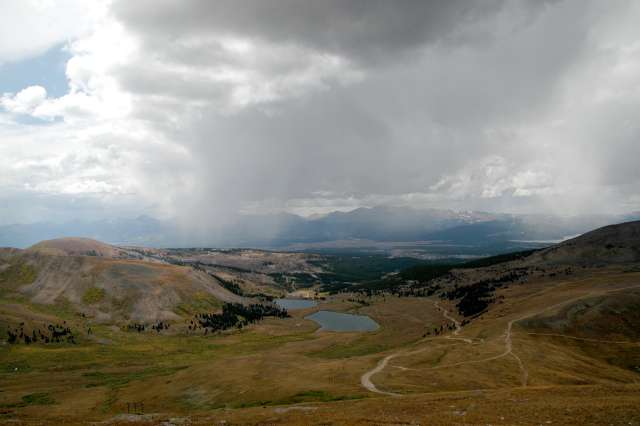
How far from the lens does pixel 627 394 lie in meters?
51.1

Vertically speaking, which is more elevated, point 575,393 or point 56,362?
point 575,393

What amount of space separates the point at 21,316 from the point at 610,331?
801 ft

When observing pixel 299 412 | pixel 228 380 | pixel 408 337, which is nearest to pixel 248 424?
pixel 299 412

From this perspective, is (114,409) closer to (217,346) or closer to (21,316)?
Result: (217,346)

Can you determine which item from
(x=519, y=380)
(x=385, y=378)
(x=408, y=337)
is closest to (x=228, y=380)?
(x=385, y=378)

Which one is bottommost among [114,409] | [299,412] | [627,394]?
[114,409]

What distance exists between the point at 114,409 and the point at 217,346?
367 feet

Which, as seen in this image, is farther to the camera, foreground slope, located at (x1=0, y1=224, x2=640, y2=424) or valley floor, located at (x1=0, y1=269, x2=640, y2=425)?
foreground slope, located at (x1=0, y1=224, x2=640, y2=424)

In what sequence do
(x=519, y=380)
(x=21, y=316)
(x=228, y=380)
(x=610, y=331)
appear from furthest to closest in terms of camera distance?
(x=21, y=316), (x=610, y=331), (x=228, y=380), (x=519, y=380)

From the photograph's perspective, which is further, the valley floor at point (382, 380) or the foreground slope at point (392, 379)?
the foreground slope at point (392, 379)

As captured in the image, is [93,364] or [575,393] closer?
[575,393]

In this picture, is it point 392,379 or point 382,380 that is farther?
point 392,379

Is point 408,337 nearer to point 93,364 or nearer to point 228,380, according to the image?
point 228,380

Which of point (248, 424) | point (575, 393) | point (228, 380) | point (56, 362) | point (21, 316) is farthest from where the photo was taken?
point (21, 316)
